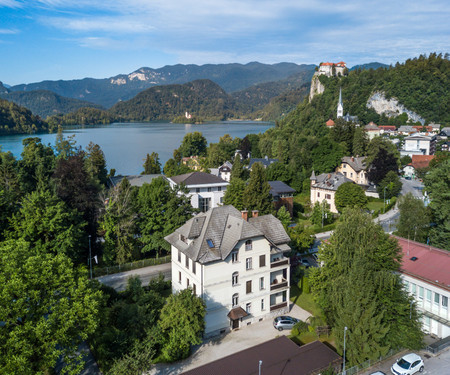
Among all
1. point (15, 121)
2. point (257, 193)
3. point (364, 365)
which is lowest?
point (364, 365)

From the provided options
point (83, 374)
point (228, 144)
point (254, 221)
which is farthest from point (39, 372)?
point (228, 144)

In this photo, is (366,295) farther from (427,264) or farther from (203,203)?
(203,203)

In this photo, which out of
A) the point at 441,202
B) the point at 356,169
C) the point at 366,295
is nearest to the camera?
the point at 366,295

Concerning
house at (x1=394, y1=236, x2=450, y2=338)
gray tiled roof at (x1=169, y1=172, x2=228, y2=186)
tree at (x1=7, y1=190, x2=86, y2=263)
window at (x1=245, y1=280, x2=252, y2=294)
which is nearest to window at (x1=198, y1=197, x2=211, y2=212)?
gray tiled roof at (x1=169, y1=172, x2=228, y2=186)

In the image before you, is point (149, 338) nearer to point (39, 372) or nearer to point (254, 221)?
point (39, 372)

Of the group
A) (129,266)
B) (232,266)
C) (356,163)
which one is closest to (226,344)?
(232,266)
